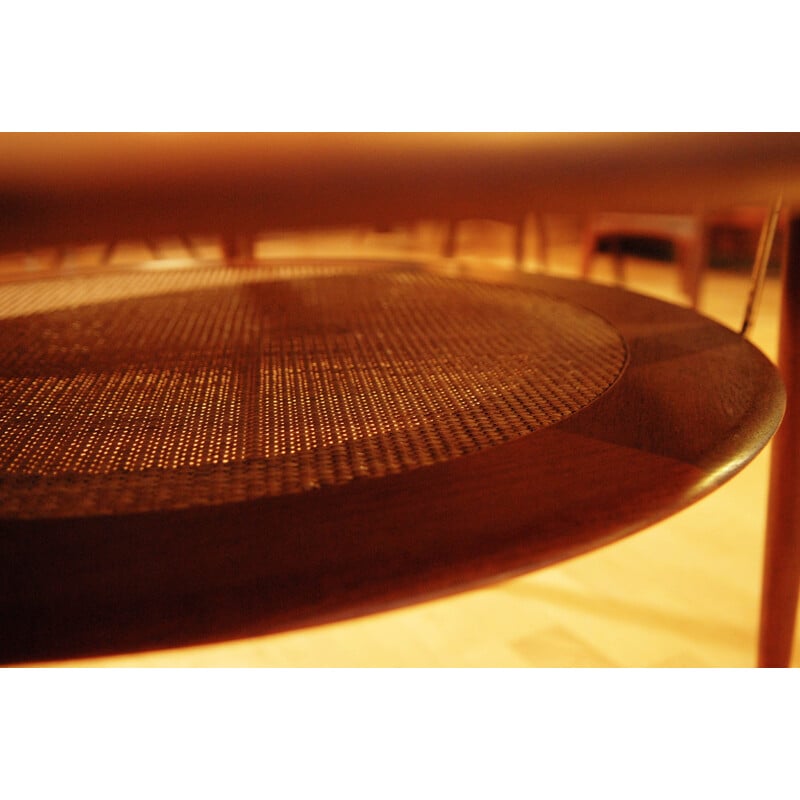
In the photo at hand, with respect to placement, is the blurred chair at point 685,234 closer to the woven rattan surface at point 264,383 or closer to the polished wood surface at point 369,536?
the woven rattan surface at point 264,383

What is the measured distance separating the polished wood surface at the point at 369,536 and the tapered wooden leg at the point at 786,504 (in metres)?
0.14

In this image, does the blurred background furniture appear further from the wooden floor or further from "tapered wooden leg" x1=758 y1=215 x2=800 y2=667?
the wooden floor

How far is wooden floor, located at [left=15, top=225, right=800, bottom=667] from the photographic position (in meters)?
0.86

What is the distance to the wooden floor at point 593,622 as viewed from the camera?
2.83 feet

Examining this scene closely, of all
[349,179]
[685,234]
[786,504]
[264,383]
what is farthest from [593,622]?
[685,234]

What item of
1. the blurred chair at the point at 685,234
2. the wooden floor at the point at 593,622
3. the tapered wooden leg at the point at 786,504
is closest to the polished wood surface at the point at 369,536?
the tapered wooden leg at the point at 786,504

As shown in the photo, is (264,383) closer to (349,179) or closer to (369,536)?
(369,536)

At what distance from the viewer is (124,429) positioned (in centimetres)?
46

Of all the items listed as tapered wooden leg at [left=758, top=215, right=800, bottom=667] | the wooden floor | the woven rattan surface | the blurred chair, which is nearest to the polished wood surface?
the woven rattan surface

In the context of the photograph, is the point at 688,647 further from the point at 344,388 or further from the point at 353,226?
the point at 353,226

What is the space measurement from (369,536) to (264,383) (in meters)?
0.23
